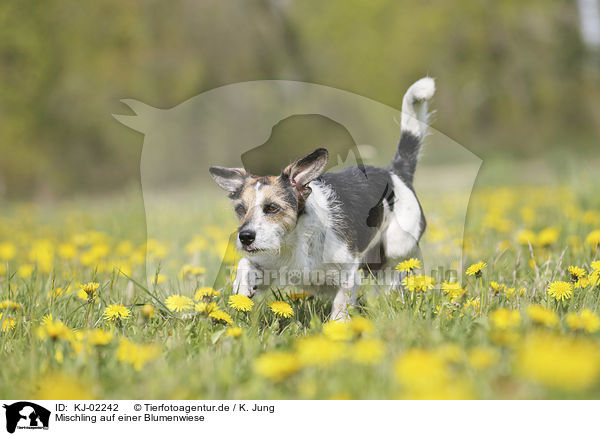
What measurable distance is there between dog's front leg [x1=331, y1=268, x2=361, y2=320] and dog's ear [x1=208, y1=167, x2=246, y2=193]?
31.3 inches

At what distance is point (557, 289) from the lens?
7.27ft

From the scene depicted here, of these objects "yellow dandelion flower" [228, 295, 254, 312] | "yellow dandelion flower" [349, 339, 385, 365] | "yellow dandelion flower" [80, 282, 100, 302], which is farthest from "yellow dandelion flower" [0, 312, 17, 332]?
"yellow dandelion flower" [349, 339, 385, 365]

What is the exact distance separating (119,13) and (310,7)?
167 inches

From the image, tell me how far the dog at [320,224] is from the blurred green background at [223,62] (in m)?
3.22

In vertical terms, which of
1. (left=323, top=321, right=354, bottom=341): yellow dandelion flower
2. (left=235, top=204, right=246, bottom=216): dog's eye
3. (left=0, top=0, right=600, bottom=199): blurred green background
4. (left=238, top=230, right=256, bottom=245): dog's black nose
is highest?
(left=0, top=0, right=600, bottom=199): blurred green background

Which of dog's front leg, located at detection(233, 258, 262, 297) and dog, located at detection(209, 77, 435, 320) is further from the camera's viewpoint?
dog's front leg, located at detection(233, 258, 262, 297)

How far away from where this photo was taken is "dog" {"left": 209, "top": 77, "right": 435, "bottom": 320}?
251 cm

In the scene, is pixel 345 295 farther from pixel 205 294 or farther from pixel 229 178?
pixel 229 178

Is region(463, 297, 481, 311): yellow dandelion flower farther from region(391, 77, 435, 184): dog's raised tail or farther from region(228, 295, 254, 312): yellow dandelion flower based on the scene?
region(391, 77, 435, 184): dog's raised tail

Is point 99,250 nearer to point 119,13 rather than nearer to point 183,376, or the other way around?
point 183,376

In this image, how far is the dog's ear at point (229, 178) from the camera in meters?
2.66
